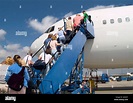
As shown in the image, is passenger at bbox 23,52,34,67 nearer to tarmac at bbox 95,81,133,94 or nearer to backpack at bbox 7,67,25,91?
backpack at bbox 7,67,25,91

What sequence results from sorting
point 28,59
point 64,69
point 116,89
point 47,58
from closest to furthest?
point 28,59, point 116,89, point 47,58, point 64,69

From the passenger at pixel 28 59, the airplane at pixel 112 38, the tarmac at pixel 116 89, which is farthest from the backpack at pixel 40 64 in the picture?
the airplane at pixel 112 38

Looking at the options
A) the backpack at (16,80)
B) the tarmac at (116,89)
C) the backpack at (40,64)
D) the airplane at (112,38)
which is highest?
the airplane at (112,38)

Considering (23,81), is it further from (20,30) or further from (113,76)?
(113,76)

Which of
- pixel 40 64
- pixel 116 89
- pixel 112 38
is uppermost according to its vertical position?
pixel 112 38

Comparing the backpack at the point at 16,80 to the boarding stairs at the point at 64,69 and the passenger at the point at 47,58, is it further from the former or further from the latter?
the passenger at the point at 47,58

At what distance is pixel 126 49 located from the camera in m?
3.90

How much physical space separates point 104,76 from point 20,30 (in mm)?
1107

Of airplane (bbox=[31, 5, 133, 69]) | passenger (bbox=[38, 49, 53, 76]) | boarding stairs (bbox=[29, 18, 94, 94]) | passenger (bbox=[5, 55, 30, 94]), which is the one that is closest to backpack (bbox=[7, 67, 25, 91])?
passenger (bbox=[5, 55, 30, 94])

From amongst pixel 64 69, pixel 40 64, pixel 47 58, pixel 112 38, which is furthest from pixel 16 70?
pixel 112 38

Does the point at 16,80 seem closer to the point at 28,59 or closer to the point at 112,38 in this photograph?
the point at 28,59
